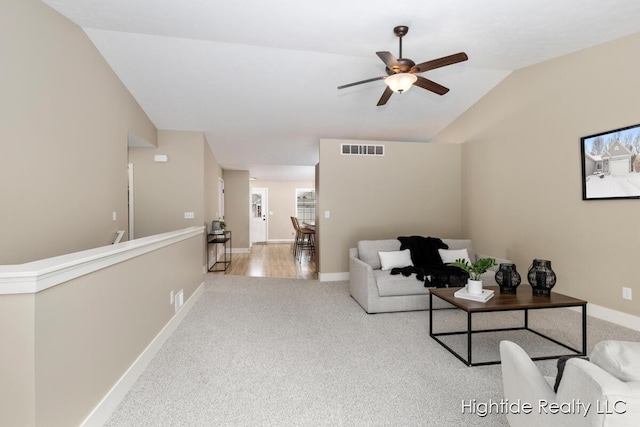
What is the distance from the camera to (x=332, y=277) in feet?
17.3

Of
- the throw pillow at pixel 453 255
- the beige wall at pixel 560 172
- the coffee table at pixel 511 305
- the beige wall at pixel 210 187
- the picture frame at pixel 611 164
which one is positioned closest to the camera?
the coffee table at pixel 511 305

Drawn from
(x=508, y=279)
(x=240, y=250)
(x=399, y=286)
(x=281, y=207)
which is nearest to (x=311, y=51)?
(x=399, y=286)

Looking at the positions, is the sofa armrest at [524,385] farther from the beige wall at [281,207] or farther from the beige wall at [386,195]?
the beige wall at [281,207]

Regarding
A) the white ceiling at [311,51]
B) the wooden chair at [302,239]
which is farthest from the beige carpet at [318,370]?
the wooden chair at [302,239]

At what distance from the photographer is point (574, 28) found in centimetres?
307

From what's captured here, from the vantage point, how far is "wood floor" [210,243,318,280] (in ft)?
19.7

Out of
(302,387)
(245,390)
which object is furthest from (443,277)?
(245,390)

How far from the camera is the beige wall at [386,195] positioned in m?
5.28

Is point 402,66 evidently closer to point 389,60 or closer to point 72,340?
point 389,60

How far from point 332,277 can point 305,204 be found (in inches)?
258

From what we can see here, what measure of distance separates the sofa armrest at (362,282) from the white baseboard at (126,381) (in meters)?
2.07

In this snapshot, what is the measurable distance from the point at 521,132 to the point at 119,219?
18.4ft

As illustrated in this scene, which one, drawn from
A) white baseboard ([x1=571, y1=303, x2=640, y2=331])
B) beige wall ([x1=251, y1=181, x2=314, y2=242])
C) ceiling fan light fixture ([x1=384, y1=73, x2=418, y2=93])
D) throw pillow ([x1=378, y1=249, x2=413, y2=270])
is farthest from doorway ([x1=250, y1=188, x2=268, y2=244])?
white baseboard ([x1=571, y1=303, x2=640, y2=331])

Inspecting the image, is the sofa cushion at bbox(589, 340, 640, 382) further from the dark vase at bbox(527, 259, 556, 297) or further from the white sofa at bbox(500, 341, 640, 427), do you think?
the dark vase at bbox(527, 259, 556, 297)
